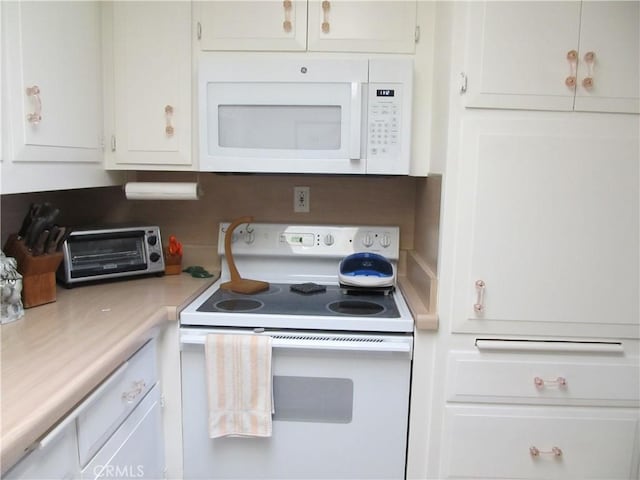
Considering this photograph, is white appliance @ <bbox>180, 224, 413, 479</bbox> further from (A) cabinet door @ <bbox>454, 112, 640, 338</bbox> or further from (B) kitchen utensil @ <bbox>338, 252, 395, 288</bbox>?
(A) cabinet door @ <bbox>454, 112, 640, 338</bbox>

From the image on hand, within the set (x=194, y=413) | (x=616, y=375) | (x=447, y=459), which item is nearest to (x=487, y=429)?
(x=447, y=459)

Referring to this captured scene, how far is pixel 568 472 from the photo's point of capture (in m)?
1.47

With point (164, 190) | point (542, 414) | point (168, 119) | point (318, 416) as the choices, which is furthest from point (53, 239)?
point (542, 414)

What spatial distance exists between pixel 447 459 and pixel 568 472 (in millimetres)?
389

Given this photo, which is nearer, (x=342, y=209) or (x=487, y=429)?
(x=487, y=429)

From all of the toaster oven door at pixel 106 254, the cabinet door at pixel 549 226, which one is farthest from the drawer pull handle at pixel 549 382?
the toaster oven door at pixel 106 254

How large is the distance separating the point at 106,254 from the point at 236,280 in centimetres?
52

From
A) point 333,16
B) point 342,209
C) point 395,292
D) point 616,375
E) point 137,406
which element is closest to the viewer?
point 137,406

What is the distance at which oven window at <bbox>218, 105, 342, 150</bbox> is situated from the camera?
1.62 m

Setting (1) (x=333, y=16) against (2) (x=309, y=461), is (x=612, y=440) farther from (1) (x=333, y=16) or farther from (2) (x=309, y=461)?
(1) (x=333, y=16)

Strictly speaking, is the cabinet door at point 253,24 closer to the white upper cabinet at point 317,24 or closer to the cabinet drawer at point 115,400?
the white upper cabinet at point 317,24

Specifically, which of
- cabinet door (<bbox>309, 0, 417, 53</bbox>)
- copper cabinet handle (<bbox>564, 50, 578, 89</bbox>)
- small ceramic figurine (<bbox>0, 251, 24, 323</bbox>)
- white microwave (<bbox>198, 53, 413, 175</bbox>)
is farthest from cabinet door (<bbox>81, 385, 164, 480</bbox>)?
copper cabinet handle (<bbox>564, 50, 578, 89</bbox>)

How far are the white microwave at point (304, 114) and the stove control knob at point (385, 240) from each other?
39 centimetres

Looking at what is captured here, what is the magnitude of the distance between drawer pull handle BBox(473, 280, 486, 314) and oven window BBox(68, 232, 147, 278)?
1.28 meters
